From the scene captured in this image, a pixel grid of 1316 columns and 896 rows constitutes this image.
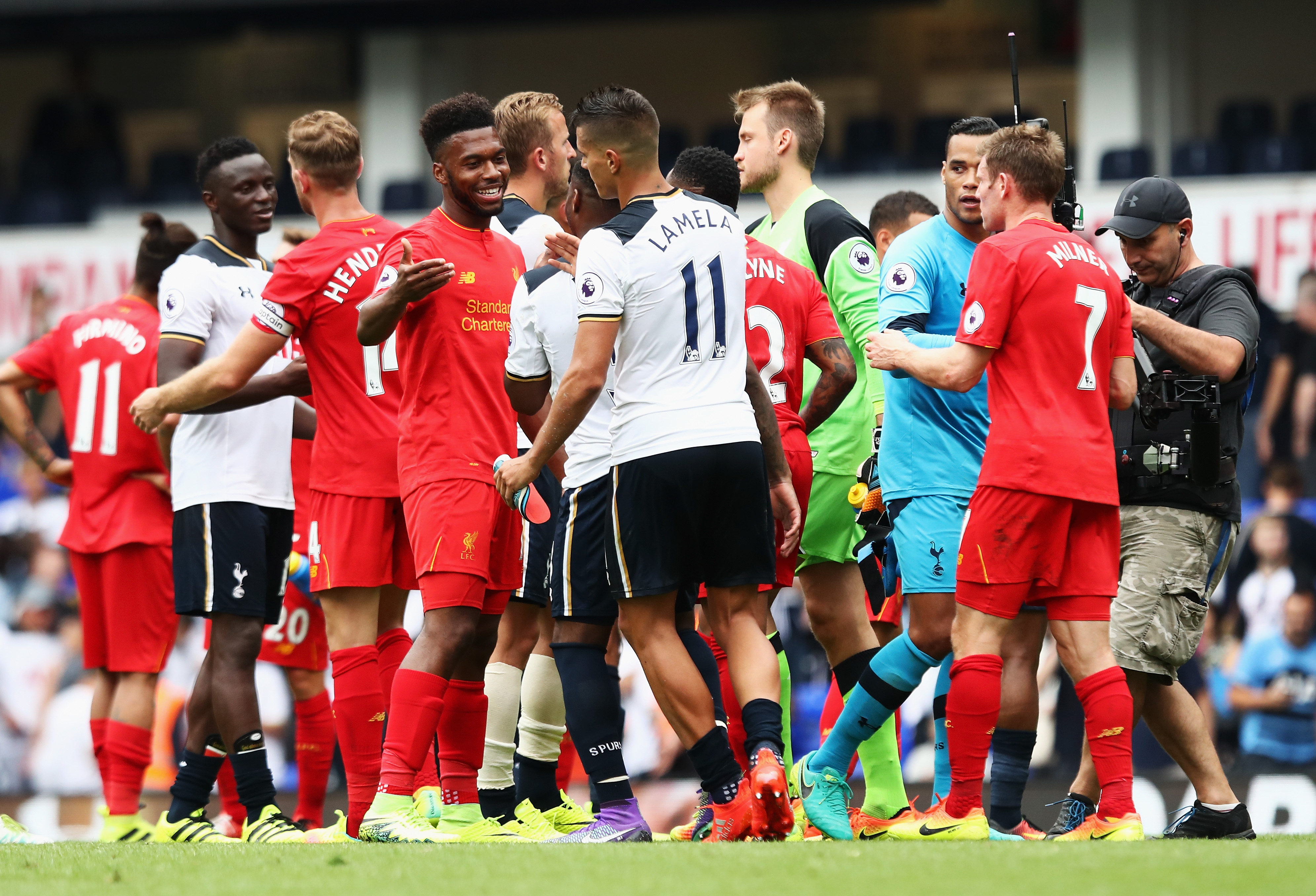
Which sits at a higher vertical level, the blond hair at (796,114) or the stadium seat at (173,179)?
the stadium seat at (173,179)

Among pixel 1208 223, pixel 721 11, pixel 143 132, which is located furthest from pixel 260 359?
Result: pixel 143 132

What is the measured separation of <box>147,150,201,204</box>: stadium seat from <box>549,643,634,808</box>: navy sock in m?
14.4

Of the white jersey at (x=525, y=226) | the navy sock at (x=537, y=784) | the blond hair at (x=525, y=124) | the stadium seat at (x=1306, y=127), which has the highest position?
the stadium seat at (x=1306, y=127)

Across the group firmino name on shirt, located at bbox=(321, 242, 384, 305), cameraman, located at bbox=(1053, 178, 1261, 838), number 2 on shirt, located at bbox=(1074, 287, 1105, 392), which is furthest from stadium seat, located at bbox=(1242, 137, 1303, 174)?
firmino name on shirt, located at bbox=(321, 242, 384, 305)

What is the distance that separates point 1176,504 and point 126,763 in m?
4.27

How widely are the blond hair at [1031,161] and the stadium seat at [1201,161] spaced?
10589 mm

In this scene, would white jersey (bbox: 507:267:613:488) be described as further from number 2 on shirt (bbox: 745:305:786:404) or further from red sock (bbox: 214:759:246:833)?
red sock (bbox: 214:759:246:833)

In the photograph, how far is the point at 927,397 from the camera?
579 cm

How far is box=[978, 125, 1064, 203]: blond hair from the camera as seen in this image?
17.3 ft

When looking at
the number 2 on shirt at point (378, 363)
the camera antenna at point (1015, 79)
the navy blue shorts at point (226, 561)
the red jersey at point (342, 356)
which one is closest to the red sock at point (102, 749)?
the navy blue shorts at point (226, 561)

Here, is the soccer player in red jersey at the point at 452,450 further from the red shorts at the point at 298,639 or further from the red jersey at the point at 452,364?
the red shorts at the point at 298,639

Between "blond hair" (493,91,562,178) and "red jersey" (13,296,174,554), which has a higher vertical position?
"blond hair" (493,91,562,178)

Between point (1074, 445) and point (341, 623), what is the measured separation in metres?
2.55

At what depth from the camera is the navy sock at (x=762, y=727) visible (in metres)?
4.69
